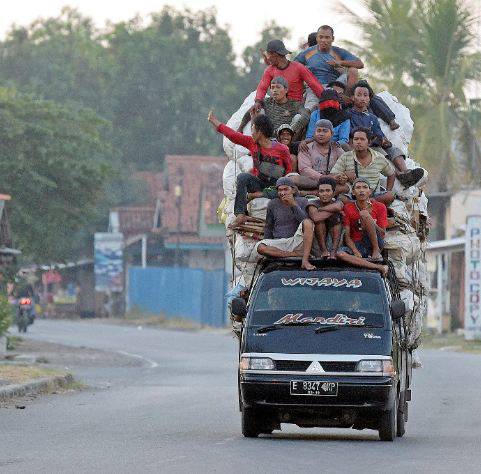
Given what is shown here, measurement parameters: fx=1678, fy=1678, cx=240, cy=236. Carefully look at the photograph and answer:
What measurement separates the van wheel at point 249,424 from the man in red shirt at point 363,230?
1830mm

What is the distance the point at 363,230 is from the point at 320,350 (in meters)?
1.57

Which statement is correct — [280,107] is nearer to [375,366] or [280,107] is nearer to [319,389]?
[375,366]

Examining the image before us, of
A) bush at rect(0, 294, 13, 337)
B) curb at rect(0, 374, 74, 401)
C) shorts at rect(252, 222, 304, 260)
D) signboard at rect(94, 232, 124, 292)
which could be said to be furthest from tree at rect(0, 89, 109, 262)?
shorts at rect(252, 222, 304, 260)

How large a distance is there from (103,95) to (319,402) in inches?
3674

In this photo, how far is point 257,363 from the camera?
52.5ft

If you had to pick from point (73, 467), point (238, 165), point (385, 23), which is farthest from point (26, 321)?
point (73, 467)

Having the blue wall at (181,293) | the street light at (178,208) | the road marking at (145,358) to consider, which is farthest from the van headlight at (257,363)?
the street light at (178,208)

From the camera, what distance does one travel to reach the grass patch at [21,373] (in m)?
26.5

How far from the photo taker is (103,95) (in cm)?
10800

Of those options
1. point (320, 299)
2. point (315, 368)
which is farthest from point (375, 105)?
point (315, 368)

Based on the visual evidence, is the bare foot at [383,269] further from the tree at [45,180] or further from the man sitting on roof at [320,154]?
the tree at [45,180]

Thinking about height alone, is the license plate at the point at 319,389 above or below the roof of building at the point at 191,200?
below

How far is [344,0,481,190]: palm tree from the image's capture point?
54.3 metres

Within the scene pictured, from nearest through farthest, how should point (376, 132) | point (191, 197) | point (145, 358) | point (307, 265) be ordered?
point (307, 265) < point (376, 132) < point (145, 358) < point (191, 197)
